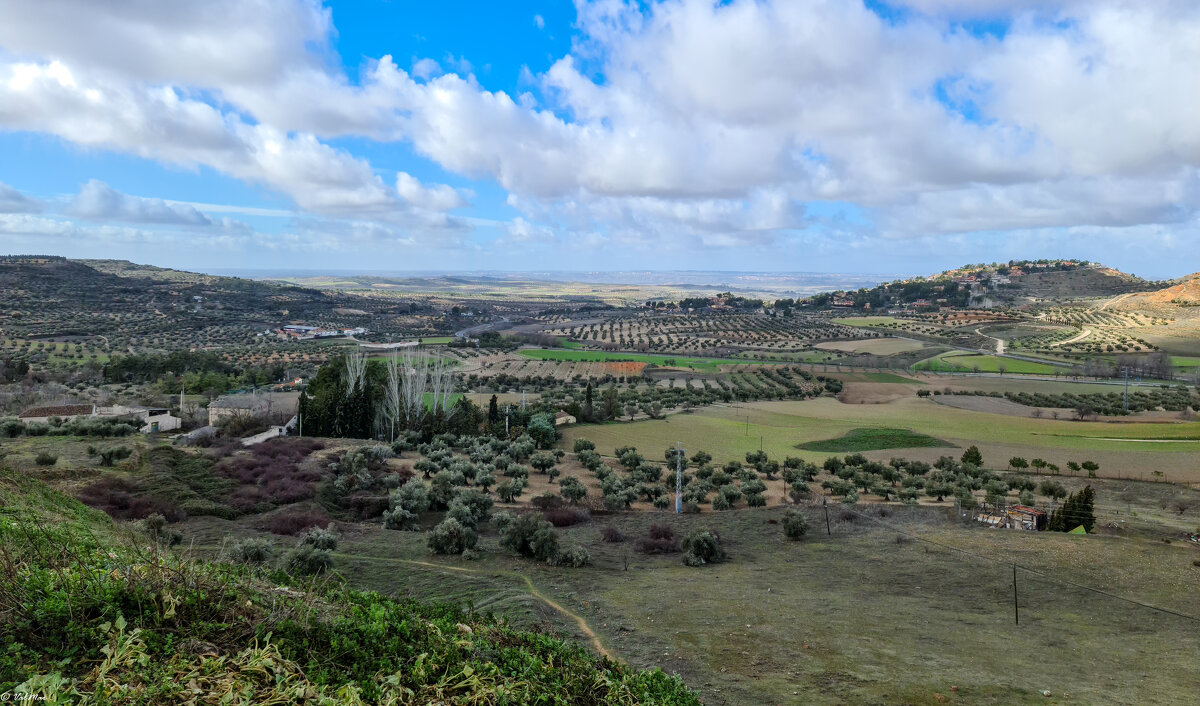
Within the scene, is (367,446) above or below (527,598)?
below

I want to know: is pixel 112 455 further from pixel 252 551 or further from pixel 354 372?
pixel 354 372

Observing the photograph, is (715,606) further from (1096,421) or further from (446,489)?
(1096,421)

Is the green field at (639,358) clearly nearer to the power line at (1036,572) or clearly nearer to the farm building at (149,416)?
the farm building at (149,416)

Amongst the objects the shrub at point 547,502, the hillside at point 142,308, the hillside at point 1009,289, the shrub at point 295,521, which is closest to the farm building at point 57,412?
the shrub at point 295,521

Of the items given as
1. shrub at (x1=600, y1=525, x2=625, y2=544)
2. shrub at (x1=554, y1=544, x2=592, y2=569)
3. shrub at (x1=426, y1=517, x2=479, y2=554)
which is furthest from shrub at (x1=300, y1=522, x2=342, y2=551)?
shrub at (x1=600, y1=525, x2=625, y2=544)

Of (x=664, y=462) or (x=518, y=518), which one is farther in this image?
(x=664, y=462)

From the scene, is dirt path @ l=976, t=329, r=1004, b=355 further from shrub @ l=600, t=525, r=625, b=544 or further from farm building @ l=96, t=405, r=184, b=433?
farm building @ l=96, t=405, r=184, b=433

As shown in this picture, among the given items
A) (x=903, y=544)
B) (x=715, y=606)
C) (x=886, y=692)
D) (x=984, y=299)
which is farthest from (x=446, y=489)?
(x=984, y=299)
